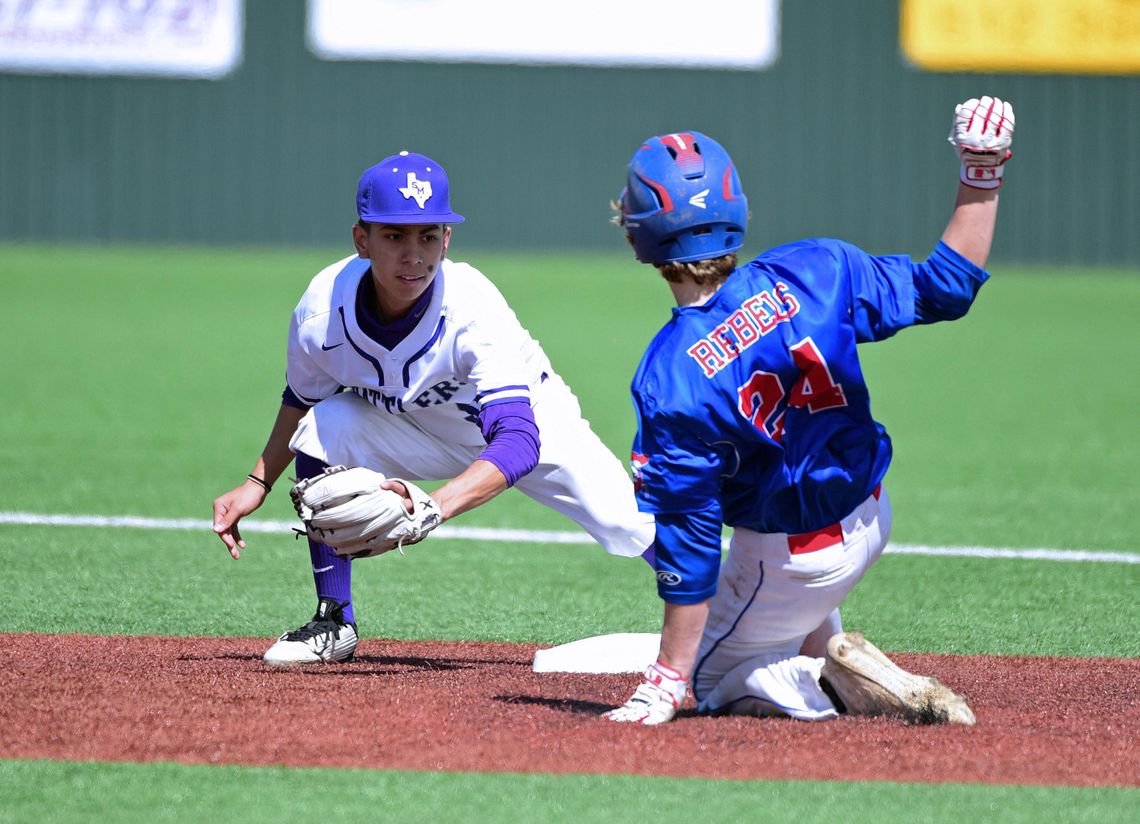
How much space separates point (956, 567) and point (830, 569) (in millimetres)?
2685

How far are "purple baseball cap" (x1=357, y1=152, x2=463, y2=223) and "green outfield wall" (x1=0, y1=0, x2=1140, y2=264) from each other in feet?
55.8

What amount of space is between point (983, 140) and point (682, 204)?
72 centimetres

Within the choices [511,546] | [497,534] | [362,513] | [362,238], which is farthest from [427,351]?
[497,534]

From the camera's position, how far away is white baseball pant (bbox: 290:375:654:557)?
4.86 m

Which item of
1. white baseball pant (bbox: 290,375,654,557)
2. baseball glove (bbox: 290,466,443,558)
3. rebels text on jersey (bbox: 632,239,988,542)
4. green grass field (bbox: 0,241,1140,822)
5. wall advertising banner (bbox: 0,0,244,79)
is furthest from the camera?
wall advertising banner (bbox: 0,0,244,79)

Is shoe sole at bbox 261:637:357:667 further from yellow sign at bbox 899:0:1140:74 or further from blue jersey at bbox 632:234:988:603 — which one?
yellow sign at bbox 899:0:1140:74

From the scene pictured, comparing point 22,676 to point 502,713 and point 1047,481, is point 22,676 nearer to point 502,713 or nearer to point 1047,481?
point 502,713

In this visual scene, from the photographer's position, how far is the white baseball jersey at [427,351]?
464cm

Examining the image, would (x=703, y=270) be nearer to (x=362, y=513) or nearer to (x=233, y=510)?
(x=362, y=513)

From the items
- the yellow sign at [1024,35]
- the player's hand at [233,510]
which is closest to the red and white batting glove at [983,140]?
the player's hand at [233,510]

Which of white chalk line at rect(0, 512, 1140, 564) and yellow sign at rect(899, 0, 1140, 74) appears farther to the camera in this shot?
yellow sign at rect(899, 0, 1140, 74)

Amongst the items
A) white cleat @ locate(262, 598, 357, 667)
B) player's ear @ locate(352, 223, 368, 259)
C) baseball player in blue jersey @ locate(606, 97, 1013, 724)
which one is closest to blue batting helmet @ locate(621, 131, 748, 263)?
baseball player in blue jersey @ locate(606, 97, 1013, 724)

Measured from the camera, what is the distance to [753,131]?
21.7 m

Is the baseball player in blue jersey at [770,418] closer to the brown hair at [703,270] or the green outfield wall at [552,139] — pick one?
the brown hair at [703,270]
